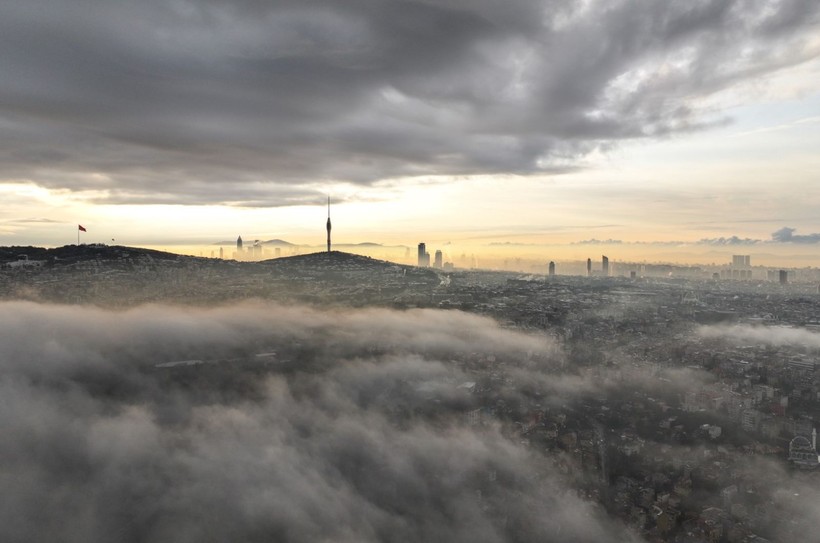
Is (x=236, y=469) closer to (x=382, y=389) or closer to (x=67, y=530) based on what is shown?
(x=67, y=530)

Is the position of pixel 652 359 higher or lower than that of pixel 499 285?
lower

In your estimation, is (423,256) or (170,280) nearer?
Result: (170,280)

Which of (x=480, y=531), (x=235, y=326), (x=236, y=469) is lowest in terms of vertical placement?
(x=480, y=531)

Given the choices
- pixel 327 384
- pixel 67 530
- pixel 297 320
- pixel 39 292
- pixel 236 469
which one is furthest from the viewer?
pixel 297 320

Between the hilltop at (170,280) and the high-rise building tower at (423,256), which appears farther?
the high-rise building tower at (423,256)

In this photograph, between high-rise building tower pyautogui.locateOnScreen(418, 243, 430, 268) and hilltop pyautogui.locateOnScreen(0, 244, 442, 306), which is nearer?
hilltop pyautogui.locateOnScreen(0, 244, 442, 306)

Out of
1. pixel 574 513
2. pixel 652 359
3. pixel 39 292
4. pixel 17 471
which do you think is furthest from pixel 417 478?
pixel 39 292

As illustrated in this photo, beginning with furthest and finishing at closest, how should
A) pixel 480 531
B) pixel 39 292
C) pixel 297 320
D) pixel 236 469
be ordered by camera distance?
pixel 297 320, pixel 39 292, pixel 236 469, pixel 480 531

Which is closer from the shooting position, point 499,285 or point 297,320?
point 297,320

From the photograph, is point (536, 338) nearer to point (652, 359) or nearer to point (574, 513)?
point (652, 359)
